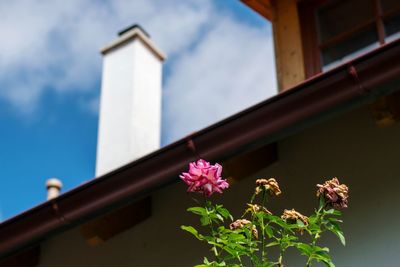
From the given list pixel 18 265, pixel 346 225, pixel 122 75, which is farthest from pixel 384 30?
pixel 122 75

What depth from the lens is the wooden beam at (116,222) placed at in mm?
5602

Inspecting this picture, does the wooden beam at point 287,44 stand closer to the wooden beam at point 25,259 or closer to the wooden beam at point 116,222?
the wooden beam at point 116,222

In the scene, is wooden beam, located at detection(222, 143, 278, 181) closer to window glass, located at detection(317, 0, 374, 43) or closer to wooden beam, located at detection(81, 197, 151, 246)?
wooden beam, located at detection(81, 197, 151, 246)

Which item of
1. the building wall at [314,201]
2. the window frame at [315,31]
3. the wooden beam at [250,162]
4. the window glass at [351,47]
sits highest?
the window frame at [315,31]

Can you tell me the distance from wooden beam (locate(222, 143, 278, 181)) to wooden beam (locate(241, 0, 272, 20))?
226cm

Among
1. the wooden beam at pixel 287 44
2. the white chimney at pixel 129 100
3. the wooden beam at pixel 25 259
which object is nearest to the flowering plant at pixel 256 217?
the wooden beam at pixel 25 259

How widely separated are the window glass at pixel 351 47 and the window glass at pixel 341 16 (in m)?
0.10

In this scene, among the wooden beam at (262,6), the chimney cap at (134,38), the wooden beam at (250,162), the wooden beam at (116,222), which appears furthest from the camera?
the chimney cap at (134,38)

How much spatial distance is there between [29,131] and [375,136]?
55.1 feet

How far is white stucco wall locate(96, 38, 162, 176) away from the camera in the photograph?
8258 millimetres

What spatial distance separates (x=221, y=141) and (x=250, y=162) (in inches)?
18.1

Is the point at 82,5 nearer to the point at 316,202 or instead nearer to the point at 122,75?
the point at 122,75

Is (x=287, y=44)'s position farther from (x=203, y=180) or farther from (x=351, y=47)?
(x=203, y=180)

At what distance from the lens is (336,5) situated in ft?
21.5
